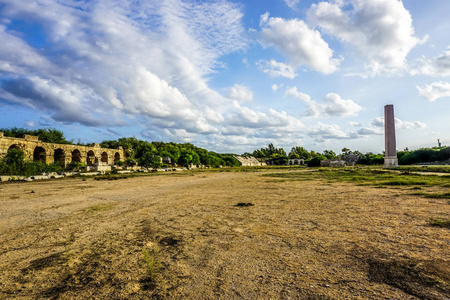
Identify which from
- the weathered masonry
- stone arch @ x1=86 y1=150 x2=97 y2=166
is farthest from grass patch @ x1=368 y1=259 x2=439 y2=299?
stone arch @ x1=86 y1=150 x2=97 y2=166

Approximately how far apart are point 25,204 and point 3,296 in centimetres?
728

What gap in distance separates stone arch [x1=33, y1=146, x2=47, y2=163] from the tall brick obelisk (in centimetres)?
4431

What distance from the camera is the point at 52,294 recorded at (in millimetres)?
2637

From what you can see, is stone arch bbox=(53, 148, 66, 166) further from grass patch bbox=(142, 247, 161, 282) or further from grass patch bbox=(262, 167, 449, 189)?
grass patch bbox=(142, 247, 161, 282)

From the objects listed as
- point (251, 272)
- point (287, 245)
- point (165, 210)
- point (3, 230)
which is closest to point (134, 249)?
point (251, 272)

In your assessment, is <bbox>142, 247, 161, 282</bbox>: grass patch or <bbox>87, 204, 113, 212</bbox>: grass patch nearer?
<bbox>142, 247, 161, 282</bbox>: grass patch

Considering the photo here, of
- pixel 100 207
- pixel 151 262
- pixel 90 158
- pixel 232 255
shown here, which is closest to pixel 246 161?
pixel 90 158

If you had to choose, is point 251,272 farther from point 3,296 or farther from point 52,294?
point 3,296

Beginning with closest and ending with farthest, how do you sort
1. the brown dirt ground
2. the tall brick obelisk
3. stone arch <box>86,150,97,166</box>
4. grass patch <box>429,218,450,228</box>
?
the brown dirt ground → grass patch <box>429,218,450,228</box> → the tall brick obelisk → stone arch <box>86,150,97,166</box>

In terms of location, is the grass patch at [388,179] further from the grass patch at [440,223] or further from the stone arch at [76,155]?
the stone arch at [76,155]

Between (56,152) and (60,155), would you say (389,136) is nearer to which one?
(60,155)

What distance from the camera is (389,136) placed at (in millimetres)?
26766

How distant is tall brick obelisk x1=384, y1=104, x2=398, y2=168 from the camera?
2658 cm

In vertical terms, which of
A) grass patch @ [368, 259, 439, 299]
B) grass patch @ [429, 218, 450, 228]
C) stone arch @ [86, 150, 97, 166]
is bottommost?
grass patch @ [368, 259, 439, 299]
